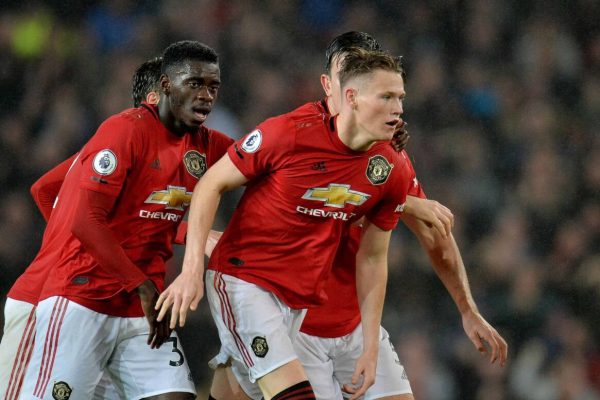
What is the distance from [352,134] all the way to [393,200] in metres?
0.35

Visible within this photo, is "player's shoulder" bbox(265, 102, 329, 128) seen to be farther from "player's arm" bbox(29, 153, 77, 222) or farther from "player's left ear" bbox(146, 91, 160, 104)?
"player's arm" bbox(29, 153, 77, 222)

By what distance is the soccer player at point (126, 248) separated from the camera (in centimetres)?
359

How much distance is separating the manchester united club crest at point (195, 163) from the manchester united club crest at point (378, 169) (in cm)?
70

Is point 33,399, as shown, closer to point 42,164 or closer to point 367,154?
point 367,154

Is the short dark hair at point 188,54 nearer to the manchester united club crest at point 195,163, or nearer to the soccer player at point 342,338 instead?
the manchester united club crest at point 195,163

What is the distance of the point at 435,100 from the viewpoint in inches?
277

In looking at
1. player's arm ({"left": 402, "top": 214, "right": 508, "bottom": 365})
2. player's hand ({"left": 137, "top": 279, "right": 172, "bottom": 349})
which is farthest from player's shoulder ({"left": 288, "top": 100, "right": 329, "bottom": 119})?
player's hand ({"left": 137, "top": 279, "right": 172, "bottom": 349})

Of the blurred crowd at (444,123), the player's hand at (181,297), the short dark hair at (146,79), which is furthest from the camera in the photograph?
the blurred crowd at (444,123)

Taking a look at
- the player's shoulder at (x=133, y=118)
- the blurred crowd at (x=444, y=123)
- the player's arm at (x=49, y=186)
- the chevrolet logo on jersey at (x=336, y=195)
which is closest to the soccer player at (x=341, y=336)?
the chevrolet logo on jersey at (x=336, y=195)

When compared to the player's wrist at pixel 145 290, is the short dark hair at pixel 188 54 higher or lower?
higher

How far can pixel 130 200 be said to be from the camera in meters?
3.63

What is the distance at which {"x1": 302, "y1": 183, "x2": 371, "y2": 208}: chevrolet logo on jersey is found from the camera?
138 inches

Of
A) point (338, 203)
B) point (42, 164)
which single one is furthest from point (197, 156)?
point (42, 164)

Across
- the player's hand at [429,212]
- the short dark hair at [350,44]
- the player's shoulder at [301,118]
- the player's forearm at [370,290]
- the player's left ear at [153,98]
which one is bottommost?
the player's forearm at [370,290]
